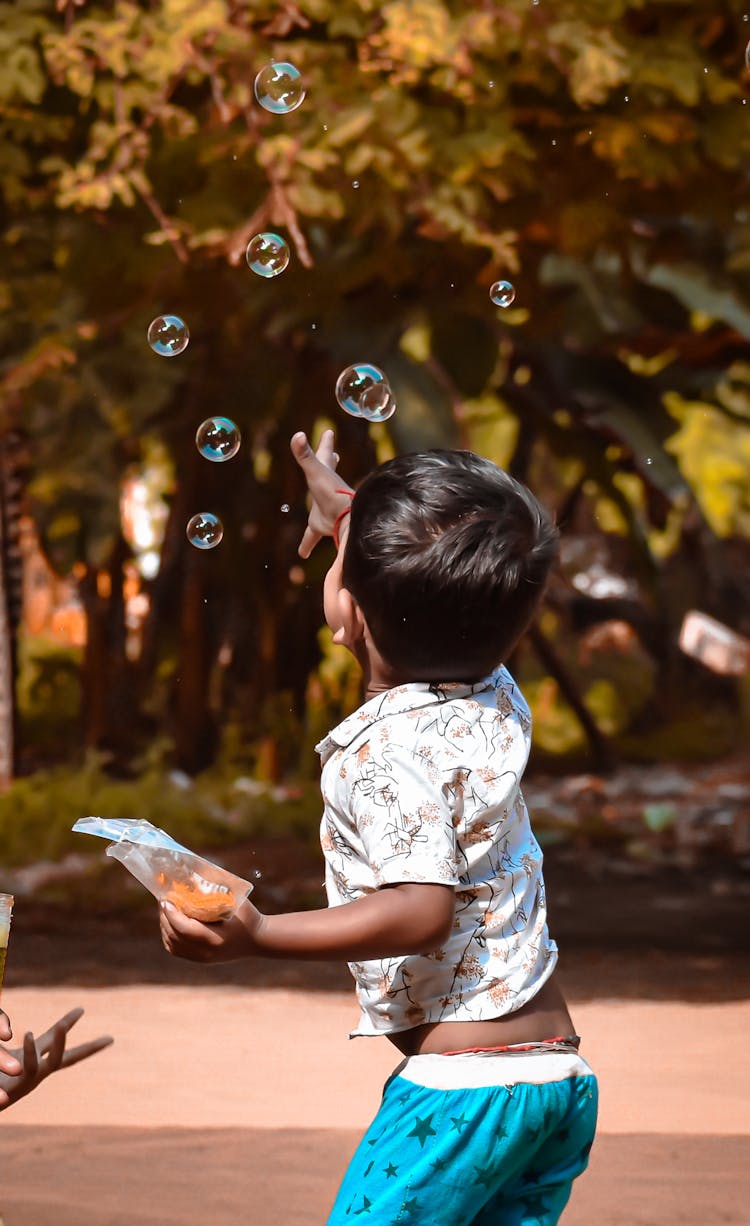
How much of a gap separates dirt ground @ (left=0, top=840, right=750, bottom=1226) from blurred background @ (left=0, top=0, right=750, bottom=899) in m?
1.34

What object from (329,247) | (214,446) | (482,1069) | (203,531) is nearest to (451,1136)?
(482,1069)

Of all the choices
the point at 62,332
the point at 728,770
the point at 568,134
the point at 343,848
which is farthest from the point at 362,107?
the point at 728,770

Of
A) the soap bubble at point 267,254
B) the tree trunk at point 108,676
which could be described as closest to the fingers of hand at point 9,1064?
the soap bubble at point 267,254

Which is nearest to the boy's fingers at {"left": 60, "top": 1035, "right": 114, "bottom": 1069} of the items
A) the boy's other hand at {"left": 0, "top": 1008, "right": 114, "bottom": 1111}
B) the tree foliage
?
the boy's other hand at {"left": 0, "top": 1008, "right": 114, "bottom": 1111}

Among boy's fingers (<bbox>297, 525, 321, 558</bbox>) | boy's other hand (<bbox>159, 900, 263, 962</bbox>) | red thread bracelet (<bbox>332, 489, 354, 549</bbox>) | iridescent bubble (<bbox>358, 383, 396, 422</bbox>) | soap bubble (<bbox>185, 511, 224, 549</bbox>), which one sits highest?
red thread bracelet (<bbox>332, 489, 354, 549</bbox>)

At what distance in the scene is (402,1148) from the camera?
1.66 metres

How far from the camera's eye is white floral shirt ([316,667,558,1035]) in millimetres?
1638

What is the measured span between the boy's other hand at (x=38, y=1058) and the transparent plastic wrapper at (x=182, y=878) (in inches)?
7.9

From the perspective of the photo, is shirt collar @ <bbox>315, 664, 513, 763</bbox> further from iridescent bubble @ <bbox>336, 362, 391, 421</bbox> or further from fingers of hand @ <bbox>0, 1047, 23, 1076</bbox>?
iridescent bubble @ <bbox>336, 362, 391, 421</bbox>

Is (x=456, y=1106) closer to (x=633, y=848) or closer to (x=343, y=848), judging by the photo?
(x=343, y=848)

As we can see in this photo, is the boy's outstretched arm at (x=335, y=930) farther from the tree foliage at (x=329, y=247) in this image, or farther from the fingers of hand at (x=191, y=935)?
the tree foliage at (x=329, y=247)

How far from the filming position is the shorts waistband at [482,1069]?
65.1 inches

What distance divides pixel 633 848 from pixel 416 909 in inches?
310

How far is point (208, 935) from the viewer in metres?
1.48
